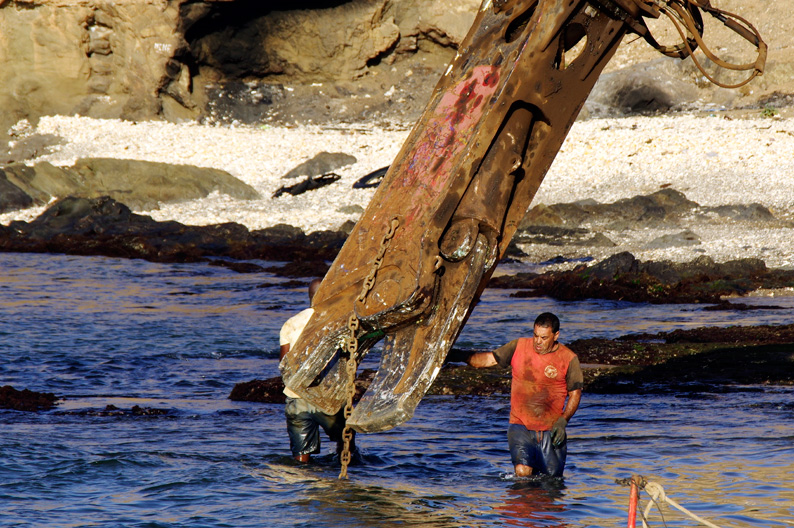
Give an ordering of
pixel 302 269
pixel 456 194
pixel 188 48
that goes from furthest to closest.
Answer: pixel 188 48, pixel 302 269, pixel 456 194

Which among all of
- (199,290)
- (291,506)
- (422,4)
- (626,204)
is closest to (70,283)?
(199,290)

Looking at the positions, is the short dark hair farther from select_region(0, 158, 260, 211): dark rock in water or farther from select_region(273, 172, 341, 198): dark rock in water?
select_region(0, 158, 260, 211): dark rock in water

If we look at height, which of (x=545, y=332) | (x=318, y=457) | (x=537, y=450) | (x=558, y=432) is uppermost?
(x=545, y=332)

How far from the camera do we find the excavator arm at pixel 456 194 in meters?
5.82

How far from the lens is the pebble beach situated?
21.4 meters

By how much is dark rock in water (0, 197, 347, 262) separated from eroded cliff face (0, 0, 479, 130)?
25.7 ft

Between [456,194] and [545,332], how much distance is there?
1857mm

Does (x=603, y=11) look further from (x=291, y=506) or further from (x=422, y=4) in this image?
(x=422, y=4)

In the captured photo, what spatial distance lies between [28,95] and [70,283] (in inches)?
576

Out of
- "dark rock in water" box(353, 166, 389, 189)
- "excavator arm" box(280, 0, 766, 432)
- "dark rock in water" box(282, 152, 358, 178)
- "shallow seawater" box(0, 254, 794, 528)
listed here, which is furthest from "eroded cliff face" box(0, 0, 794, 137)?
"excavator arm" box(280, 0, 766, 432)

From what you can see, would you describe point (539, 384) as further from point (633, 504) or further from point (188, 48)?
point (188, 48)

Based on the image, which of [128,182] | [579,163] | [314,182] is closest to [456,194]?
[579,163]

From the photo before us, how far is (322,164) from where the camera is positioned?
27.8 metres

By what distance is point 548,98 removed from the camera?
5.98 meters
